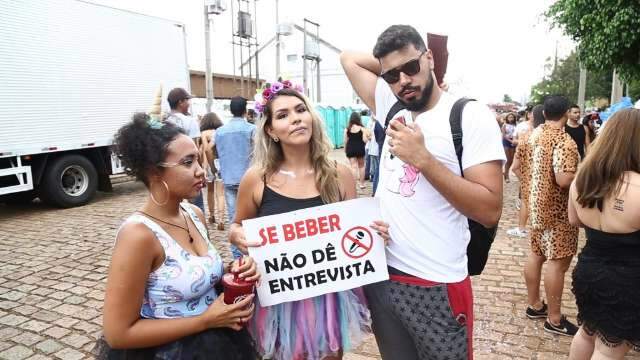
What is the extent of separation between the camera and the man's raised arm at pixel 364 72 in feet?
7.34

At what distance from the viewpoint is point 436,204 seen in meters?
1.76

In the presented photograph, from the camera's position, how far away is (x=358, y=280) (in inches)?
77.7

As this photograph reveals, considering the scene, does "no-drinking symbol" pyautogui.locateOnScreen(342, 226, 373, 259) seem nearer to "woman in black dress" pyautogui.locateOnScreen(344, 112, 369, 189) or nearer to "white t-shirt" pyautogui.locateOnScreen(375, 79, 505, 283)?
"white t-shirt" pyautogui.locateOnScreen(375, 79, 505, 283)

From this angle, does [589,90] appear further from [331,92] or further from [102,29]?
[102,29]

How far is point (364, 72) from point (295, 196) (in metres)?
0.76

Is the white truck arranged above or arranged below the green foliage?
below

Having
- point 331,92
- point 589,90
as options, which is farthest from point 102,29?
point 589,90

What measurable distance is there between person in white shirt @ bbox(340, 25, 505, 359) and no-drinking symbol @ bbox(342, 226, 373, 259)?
0.10 metres

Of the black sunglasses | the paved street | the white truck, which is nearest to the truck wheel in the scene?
the white truck

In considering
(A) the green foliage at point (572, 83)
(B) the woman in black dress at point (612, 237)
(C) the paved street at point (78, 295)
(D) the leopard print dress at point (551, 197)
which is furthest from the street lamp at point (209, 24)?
(A) the green foliage at point (572, 83)

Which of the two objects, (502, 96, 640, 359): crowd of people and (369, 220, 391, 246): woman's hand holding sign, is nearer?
(369, 220, 391, 246): woman's hand holding sign

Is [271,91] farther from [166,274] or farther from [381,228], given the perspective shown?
[166,274]

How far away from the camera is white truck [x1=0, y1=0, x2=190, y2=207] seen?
25.5ft

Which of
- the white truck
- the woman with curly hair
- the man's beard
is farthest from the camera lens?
the white truck
